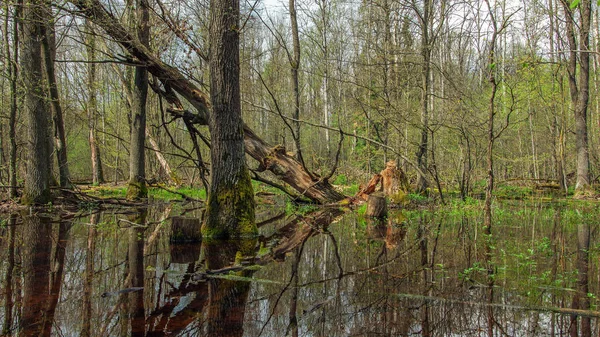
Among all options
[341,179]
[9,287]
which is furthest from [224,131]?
[341,179]

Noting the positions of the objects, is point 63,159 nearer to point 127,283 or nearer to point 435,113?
point 127,283

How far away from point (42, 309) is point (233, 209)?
12.1 ft

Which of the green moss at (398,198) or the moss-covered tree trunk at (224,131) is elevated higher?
the moss-covered tree trunk at (224,131)

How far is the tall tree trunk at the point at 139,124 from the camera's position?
11.3 m

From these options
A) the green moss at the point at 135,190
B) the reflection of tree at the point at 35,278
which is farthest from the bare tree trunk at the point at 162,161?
the reflection of tree at the point at 35,278

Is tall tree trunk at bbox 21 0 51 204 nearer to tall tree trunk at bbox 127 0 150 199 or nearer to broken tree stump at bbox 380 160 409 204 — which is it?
tall tree trunk at bbox 127 0 150 199

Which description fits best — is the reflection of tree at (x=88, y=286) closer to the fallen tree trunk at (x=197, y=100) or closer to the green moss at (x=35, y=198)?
the fallen tree trunk at (x=197, y=100)

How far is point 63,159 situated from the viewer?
12438 millimetres

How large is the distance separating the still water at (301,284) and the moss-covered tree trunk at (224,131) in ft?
1.88

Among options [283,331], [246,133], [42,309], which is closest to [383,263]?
[283,331]

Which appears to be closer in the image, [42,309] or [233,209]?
[42,309]

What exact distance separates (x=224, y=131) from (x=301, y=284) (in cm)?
342

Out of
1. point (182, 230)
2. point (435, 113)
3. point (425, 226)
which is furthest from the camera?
point (435, 113)

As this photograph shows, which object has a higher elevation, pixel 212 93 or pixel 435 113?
pixel 435 113
